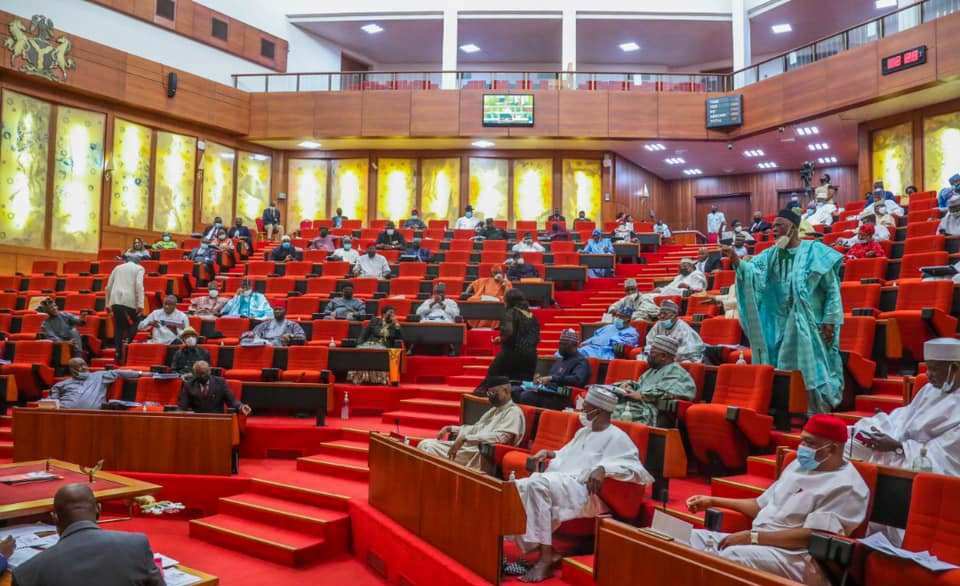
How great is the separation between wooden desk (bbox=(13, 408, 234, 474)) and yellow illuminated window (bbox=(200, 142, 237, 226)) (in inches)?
371

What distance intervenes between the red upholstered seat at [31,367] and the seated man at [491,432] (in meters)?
4.58

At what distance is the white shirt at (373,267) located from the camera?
10266 millimetres

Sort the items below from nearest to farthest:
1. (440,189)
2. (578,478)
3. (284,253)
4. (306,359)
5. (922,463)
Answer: (922,463), (578,478), (306,359), (284,253), (440,189)

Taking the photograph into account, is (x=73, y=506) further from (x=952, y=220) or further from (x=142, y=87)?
(x=142, y=87)

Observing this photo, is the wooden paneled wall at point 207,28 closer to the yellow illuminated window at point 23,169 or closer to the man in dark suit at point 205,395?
Result: the yellow illuminated window at point 23,169

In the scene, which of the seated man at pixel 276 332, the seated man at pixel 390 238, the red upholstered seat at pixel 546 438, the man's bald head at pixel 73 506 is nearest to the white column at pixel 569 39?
the seated man at pixel 390 238

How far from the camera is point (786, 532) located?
260 cm

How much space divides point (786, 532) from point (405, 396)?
4910mm

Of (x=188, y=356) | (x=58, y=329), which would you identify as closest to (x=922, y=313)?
(x=188, y=356)

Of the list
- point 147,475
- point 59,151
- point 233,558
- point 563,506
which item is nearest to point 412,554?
point 563,506

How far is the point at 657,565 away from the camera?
2.38 m

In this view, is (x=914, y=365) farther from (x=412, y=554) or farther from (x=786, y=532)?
(x=412, y=554)

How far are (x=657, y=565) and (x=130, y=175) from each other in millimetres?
13359

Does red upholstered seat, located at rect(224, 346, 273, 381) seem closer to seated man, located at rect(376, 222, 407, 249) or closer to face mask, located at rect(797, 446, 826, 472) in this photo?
seated man, located at rect(376, 222, 407, 249)
